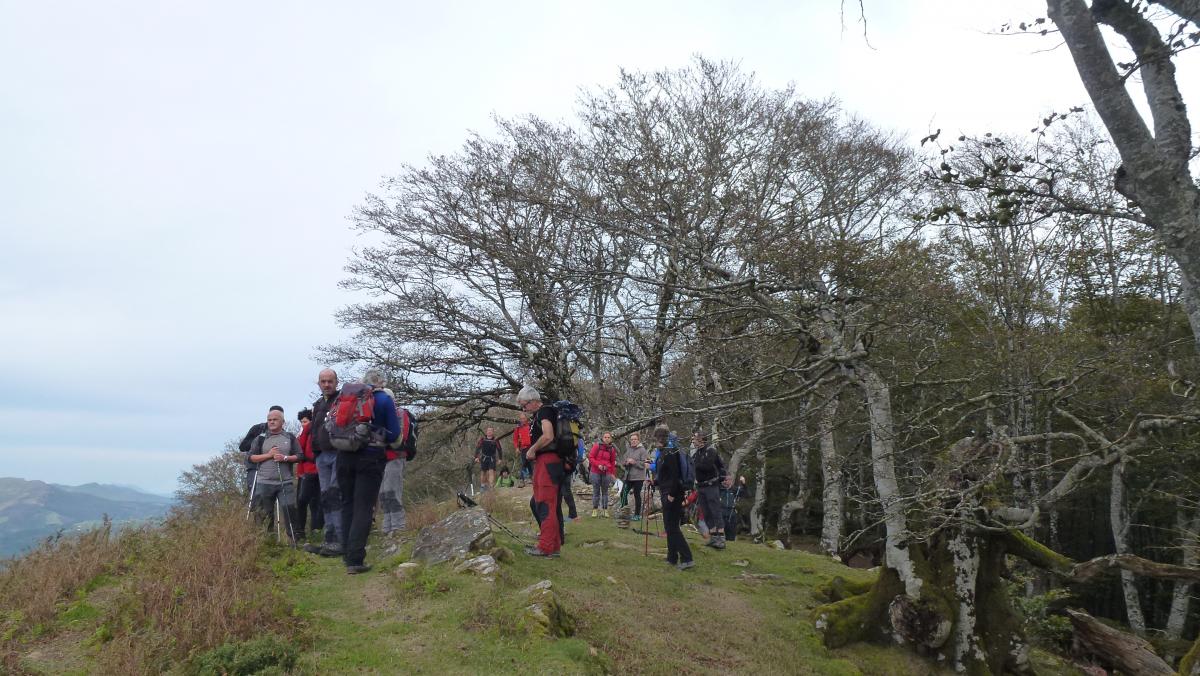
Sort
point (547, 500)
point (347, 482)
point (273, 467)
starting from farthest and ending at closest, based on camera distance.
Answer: point (273, 467)
point (547, 500)
point (347, 482)

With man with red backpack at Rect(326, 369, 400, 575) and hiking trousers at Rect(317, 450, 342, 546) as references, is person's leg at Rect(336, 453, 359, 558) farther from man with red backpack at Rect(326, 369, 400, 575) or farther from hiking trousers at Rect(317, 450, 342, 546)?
Answer: hiking trousers at Rect(317, 450, 342, 546)

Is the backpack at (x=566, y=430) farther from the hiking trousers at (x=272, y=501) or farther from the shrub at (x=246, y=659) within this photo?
the hiking trousers at (x=272, y=501)

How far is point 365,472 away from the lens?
6781 millimetres

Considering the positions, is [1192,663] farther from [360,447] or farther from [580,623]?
[360,447]

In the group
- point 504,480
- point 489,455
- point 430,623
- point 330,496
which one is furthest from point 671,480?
point 504,480

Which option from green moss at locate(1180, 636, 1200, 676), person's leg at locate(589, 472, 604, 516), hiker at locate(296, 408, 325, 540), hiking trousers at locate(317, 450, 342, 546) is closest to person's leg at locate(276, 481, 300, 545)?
hiker at locate(296, 408, 325, 540)

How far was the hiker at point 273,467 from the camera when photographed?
841cm

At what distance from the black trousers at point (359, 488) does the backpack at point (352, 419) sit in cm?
16

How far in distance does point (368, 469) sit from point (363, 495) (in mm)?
267

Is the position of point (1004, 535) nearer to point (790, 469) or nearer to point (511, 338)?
point (511, 338)

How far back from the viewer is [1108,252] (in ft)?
46.8

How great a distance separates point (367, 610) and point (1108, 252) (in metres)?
16.3

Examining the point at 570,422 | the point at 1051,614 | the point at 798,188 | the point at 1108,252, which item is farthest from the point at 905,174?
the point at 570,422

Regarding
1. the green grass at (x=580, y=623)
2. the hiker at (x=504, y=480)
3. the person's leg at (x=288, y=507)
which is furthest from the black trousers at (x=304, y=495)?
the hiker at (x=504, y=480)
